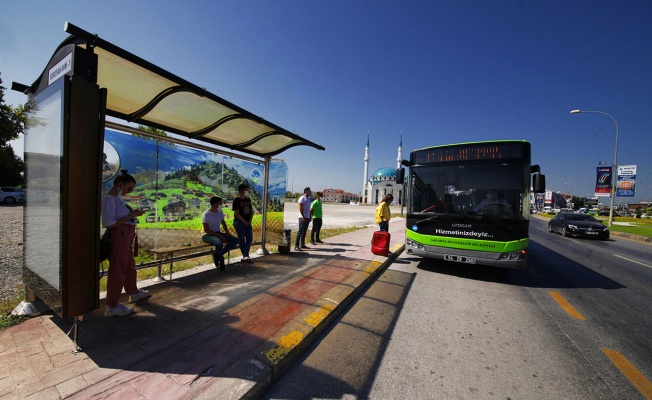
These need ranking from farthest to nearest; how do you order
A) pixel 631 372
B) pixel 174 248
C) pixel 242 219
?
pixel 242 219 → pixel 174 248 → pixel 631 372

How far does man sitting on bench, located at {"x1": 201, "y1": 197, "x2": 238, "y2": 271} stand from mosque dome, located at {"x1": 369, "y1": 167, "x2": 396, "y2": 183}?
84919 mm

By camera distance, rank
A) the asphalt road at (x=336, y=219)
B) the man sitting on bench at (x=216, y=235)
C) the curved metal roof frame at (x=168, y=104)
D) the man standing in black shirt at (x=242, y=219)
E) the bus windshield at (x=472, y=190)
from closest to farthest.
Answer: the curved metal roof frame at (x=168, y=104) < the man sitting on bench at (x=216, y=235) < the bus windshield at (x=472, y=190) < the man standing in black shirt at (x=242, y=219) < the asphalt road at (x=336, y=219)

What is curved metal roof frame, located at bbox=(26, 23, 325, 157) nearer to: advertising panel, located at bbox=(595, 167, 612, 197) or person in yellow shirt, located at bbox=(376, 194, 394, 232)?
person in yellow shirt, located at bbox=(376, 194, 394, 232)

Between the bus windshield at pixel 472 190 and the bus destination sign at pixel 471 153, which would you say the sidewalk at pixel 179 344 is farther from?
the bus destination sign at pixel 471 153

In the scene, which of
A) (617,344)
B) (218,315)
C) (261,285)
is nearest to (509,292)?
(617,344)

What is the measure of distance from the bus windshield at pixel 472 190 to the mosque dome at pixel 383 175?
272 feet

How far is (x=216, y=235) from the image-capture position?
5316 mm

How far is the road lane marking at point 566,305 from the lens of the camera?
Result: 4039 mm

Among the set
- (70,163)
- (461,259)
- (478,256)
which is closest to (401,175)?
(461,259)

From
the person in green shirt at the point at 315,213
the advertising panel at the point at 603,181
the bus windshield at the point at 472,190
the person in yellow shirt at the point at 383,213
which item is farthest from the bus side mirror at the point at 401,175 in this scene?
the advertising panel at the point at 603,181

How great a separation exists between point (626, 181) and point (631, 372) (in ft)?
145

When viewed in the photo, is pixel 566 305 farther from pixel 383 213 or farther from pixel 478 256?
pixel 383 213

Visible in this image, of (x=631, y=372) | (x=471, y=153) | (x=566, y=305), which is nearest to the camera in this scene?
(x=631, y=372)

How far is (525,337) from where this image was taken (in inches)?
130
